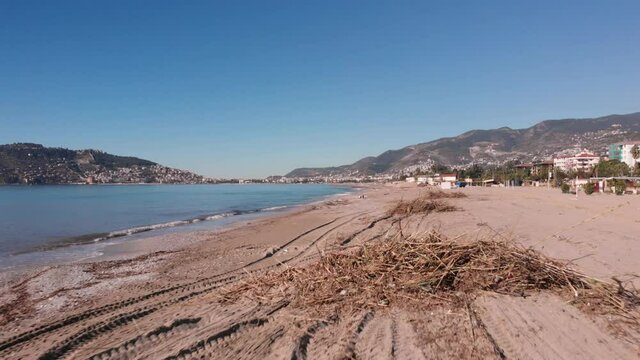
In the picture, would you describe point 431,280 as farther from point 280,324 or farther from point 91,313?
point 91,313

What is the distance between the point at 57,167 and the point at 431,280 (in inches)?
7713

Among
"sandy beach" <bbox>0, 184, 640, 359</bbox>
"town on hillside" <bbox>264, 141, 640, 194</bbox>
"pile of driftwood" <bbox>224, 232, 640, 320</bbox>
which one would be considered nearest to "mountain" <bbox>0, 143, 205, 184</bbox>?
"town on hillside" <bbox>264, 141, 640, 194</bbox>

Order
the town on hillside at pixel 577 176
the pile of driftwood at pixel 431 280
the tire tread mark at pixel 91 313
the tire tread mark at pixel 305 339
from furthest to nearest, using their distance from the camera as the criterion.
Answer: the town on hillside at pixel 577 176, the tire tread mark at pixel 91 313, the pile of driftwood at pixel 431 280, the tire tread mark at pixel 305 339

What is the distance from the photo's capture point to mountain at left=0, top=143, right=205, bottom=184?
477 ft

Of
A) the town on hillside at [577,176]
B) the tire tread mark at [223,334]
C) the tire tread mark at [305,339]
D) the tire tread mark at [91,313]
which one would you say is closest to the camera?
the tire tread mark at [305,339]

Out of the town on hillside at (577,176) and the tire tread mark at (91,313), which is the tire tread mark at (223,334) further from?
the town on hillside at (577,176)

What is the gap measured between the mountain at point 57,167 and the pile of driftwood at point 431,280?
178 metres

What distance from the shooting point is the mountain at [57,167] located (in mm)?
145375

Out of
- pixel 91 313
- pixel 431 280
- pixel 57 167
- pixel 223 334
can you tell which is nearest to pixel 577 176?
pixel 431 280

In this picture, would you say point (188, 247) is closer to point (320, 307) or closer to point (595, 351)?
point (320, 307)

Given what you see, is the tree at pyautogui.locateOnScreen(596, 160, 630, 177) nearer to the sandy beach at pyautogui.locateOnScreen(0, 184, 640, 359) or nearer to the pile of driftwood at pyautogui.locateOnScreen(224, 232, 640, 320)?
the sandy beach at pyautogui.locateOnScreen(0, 184, 640, 359)

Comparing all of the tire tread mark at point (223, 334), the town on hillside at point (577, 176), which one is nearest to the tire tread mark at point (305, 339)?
the tire tread mark at point (223, 334)

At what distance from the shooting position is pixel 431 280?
5.04 m

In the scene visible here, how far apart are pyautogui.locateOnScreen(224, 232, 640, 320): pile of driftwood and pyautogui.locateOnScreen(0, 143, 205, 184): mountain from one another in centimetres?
17769
